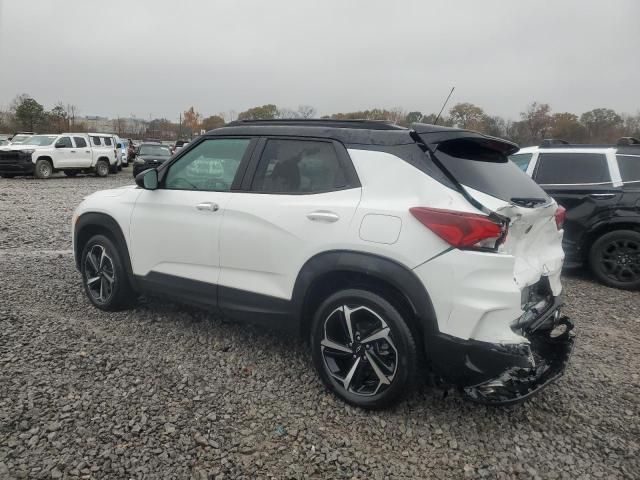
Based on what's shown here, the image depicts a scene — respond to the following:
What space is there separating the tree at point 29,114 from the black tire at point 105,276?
5255 cm

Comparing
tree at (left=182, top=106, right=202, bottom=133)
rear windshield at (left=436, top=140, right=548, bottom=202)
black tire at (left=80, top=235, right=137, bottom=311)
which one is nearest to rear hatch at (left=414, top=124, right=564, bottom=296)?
rear windshield at (left=436, top=140, right=548, bottom=202)

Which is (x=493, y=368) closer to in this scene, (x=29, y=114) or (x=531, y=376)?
(x=531, y=376)

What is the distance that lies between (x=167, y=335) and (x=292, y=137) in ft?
6.35

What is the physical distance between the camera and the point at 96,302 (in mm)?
4219

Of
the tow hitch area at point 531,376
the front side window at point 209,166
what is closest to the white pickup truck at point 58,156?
the front side window at point 209,166

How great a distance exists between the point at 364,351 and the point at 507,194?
1.25 m

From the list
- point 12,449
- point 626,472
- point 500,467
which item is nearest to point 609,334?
point 626,472

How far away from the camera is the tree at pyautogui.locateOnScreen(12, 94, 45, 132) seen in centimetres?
4734

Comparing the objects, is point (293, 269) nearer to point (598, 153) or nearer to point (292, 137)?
point (292, 137)

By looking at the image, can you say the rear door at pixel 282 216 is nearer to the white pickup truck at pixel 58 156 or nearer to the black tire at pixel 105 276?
the black tire at pixel 105 276

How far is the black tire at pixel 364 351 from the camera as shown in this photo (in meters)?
2.59

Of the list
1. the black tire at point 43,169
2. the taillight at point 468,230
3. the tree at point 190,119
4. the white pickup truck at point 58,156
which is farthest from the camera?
the tree at point 190,119

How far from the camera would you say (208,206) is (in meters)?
3.32

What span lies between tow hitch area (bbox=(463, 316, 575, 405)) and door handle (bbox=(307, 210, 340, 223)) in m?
1.23
